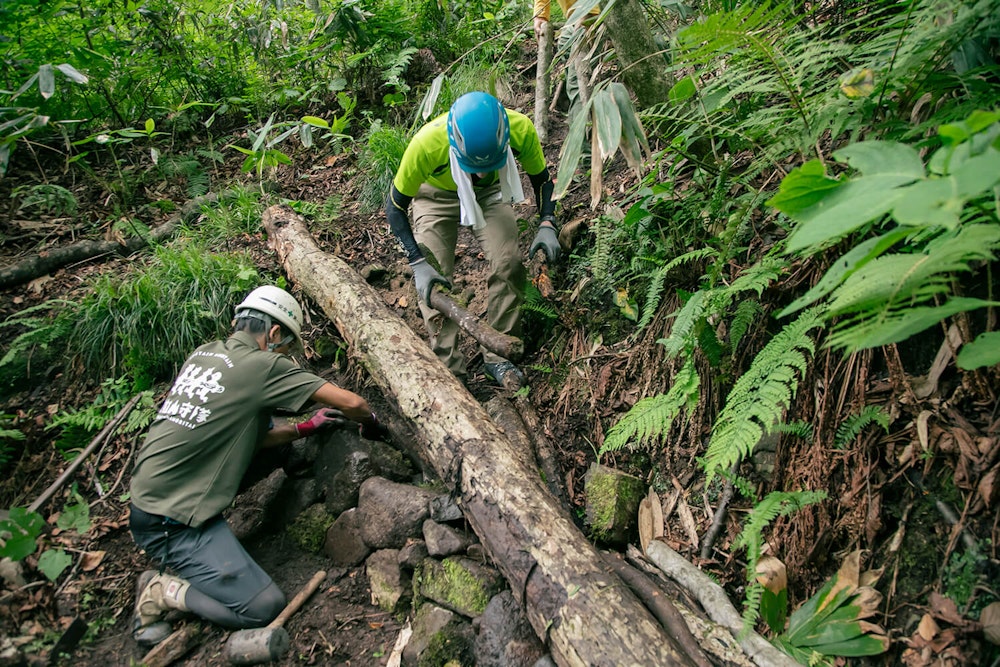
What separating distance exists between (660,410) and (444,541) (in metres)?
1.40

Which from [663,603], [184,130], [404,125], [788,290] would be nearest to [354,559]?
[663,603]

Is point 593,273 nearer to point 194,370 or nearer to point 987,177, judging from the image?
point 194,370

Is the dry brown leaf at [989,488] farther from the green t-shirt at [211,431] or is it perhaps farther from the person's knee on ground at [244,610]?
the person's knee on ground at [244,610]

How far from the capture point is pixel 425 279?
4.54 meters

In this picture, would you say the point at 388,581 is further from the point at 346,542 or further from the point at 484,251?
the point at 484,251

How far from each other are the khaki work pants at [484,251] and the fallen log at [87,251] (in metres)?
2.97

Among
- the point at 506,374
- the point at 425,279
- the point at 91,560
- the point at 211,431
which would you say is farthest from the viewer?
the point at 425,279

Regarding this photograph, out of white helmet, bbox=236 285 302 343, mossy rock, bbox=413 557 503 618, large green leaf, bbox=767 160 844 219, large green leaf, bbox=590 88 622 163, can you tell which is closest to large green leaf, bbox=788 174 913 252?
large green leaf, bbox=767 160 844 219

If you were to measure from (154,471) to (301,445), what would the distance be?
39.2 inches

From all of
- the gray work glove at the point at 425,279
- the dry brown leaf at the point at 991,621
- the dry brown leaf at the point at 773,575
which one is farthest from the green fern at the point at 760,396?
the gray work glove at the point at 425,279

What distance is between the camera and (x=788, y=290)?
110 inches

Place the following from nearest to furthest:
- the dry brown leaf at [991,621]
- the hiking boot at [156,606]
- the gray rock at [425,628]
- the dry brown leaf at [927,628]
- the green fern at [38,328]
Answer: the dry brown leaf at [991,621] → the dry brown leaf at [927,628] → the gray rock at [425,628] → the hiking boot at [156,606] → the green fern at [38,328]

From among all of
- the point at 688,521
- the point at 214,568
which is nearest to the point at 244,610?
the point at 214,568

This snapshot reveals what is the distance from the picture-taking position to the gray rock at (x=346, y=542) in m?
3.68
